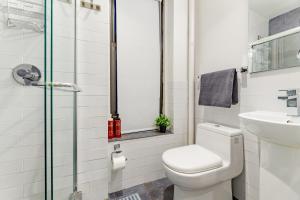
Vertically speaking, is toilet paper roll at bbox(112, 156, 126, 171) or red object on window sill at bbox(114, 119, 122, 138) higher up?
red object on window sill at bbox(114, 119, 122, 138)

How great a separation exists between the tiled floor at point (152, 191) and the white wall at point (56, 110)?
0.94 ft

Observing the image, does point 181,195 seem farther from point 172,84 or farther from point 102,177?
point 172,84

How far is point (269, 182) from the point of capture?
3.41ft

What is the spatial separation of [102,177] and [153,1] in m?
1.87

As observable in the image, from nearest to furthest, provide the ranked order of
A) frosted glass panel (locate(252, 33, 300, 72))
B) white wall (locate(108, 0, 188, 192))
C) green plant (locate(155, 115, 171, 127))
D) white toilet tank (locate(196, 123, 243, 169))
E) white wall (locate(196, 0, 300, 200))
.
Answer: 1. frosted glass panel (locate(252, 33, 300, 72))
2. white wall (locate(196, 0, 300, 200))
3. white toilet tank (locate(196, 123, 243, 169))
4. white wall (locate(108, 0, 188, 192))
5. green plant (locate(155, 115, 171, 127))

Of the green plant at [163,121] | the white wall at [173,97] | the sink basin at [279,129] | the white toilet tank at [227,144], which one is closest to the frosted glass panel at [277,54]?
the sink basin at [279,129]

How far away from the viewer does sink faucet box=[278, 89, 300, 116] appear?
0.97m

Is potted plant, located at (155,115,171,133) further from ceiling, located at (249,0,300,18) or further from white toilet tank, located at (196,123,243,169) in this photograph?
ceiling, located at (249,0,300,18)

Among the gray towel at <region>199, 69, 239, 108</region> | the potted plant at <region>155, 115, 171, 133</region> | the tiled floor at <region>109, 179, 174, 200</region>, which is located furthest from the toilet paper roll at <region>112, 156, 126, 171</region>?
the gray towel at <region>199, 69, 239, 108</region>

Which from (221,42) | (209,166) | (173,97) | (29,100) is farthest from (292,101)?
(29,100)

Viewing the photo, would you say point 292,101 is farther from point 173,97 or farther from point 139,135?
point 139,135

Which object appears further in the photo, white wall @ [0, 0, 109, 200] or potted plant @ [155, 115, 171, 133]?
potted plant @ [155, 115, 171, 133]

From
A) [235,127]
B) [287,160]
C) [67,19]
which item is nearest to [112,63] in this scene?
[67,19]

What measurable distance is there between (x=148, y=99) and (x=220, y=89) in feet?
2.51
